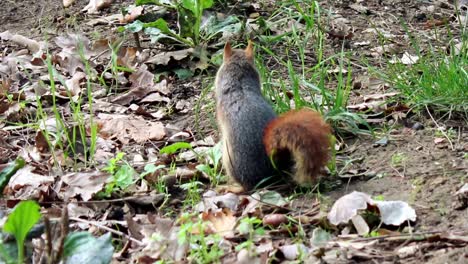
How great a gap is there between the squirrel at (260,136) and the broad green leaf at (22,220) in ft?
4.38

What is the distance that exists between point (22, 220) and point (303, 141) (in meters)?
1.40

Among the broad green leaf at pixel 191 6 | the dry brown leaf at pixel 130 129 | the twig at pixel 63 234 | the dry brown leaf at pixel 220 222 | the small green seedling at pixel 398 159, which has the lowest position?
the dry brown leaf at pixel 130 129

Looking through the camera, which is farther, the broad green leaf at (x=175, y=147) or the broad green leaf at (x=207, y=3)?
the broad green leaf at (x=207, y=3)

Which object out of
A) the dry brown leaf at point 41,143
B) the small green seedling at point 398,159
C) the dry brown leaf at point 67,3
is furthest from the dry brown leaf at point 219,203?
the dry brown leaf at point 67,3

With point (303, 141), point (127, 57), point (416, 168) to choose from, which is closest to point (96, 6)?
point (127, 57)

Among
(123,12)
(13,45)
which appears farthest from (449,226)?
(13,45)

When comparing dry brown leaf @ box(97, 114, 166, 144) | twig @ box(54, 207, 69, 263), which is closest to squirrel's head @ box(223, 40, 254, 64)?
dry brown leaf @ box(97, 114, 166, 144)

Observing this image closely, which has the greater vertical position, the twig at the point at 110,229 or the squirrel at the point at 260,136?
the squirrel at the point at 260,136

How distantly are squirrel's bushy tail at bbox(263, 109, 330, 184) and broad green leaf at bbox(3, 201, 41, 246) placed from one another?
1335 millimetres

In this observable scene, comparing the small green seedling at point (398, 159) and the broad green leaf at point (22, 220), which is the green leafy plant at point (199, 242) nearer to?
the broad green leaf at point (22, 220)

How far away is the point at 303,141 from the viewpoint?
375cm

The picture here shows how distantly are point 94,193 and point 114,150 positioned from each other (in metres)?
0.74

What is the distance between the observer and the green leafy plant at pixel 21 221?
2.78 m

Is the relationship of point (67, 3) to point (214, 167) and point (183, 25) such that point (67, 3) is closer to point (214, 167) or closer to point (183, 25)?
point (183, 25)
